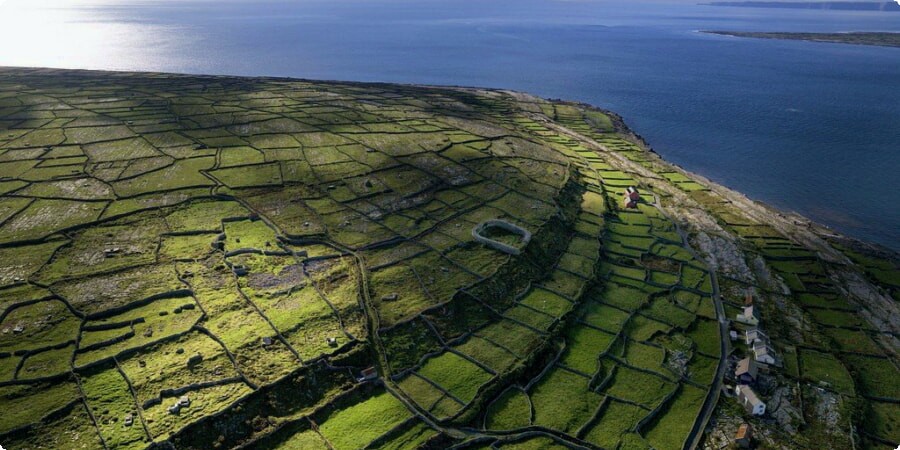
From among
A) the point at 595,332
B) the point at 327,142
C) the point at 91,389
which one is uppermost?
the point at 327,142

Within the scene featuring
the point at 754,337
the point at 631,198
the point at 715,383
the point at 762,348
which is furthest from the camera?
the point at 631,198

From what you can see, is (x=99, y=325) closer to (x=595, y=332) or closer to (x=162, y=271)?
(x=162, y=271)

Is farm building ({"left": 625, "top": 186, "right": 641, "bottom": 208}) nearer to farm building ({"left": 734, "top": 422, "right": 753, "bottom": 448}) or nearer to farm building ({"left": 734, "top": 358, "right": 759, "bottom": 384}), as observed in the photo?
→ farm building ({"left": 734, "top": 358, "right": 759, "bottom": 384})

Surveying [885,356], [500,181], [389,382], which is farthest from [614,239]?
[389,382]

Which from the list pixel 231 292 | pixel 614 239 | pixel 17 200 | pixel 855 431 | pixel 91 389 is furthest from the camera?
pixel 614 239

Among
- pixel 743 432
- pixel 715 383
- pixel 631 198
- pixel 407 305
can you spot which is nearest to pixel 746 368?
pixel 715 383

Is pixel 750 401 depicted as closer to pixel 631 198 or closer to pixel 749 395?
pixel 749 395
